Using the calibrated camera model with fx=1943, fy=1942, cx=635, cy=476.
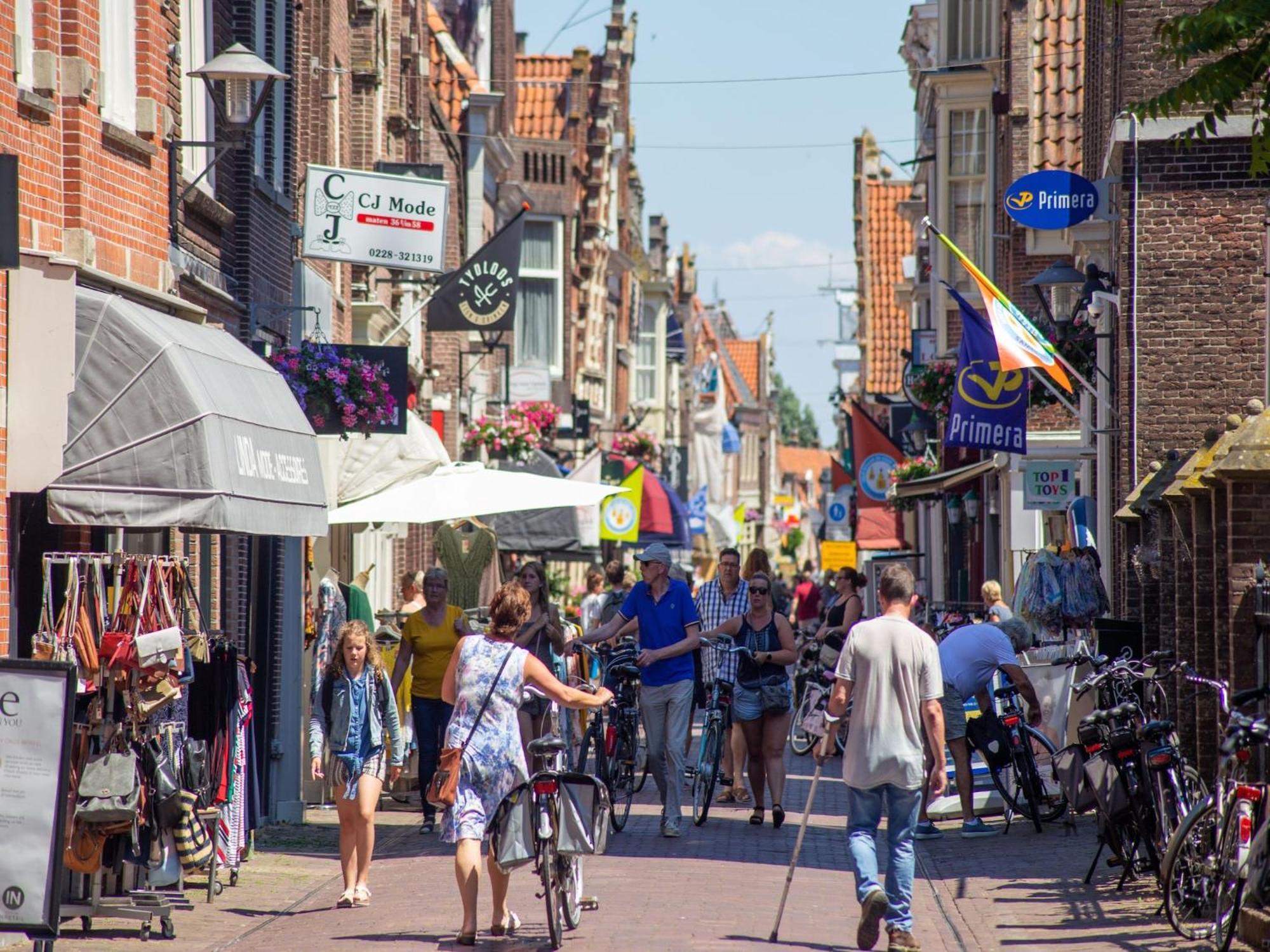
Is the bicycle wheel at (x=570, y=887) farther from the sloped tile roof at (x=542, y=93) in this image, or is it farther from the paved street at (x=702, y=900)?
the sloped tile roof at (x=542, y=93)

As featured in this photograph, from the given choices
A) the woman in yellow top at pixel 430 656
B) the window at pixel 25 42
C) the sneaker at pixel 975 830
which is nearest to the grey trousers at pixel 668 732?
the woman in yellow top at pixel 430 656

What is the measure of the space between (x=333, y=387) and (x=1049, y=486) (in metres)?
10.2

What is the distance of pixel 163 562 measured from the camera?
10445 millimetres

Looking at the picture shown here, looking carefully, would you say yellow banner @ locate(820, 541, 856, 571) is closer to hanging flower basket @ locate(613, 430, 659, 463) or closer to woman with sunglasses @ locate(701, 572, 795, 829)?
hanging flower basket @ locate(613, 430, 659, 463)

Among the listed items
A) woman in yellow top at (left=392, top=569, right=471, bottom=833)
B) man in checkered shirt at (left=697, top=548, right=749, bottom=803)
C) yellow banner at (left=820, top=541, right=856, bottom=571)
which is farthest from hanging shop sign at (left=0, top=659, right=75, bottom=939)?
yellow banner at (left=820, top=541, right=856, bottom=571)

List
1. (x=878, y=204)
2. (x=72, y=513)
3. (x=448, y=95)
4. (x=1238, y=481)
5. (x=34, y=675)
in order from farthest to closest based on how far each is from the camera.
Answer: (x=878, y=204)
(x=448, y=95)
(x=1238, y=481)
(x=72, y=513)
(x=34, y=675)

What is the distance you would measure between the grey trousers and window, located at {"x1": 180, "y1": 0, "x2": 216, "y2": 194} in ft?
16.4

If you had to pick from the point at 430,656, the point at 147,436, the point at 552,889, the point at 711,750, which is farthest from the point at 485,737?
the point at 711,750

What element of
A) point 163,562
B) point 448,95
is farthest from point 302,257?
point 448,95

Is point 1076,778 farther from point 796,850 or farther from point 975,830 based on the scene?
point 975,830

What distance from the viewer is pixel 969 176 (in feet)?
106

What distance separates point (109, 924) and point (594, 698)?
2864 millimetres

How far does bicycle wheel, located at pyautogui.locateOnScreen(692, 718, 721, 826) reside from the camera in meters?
14.6

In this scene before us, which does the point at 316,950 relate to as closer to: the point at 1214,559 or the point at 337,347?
the point at 1214,559
